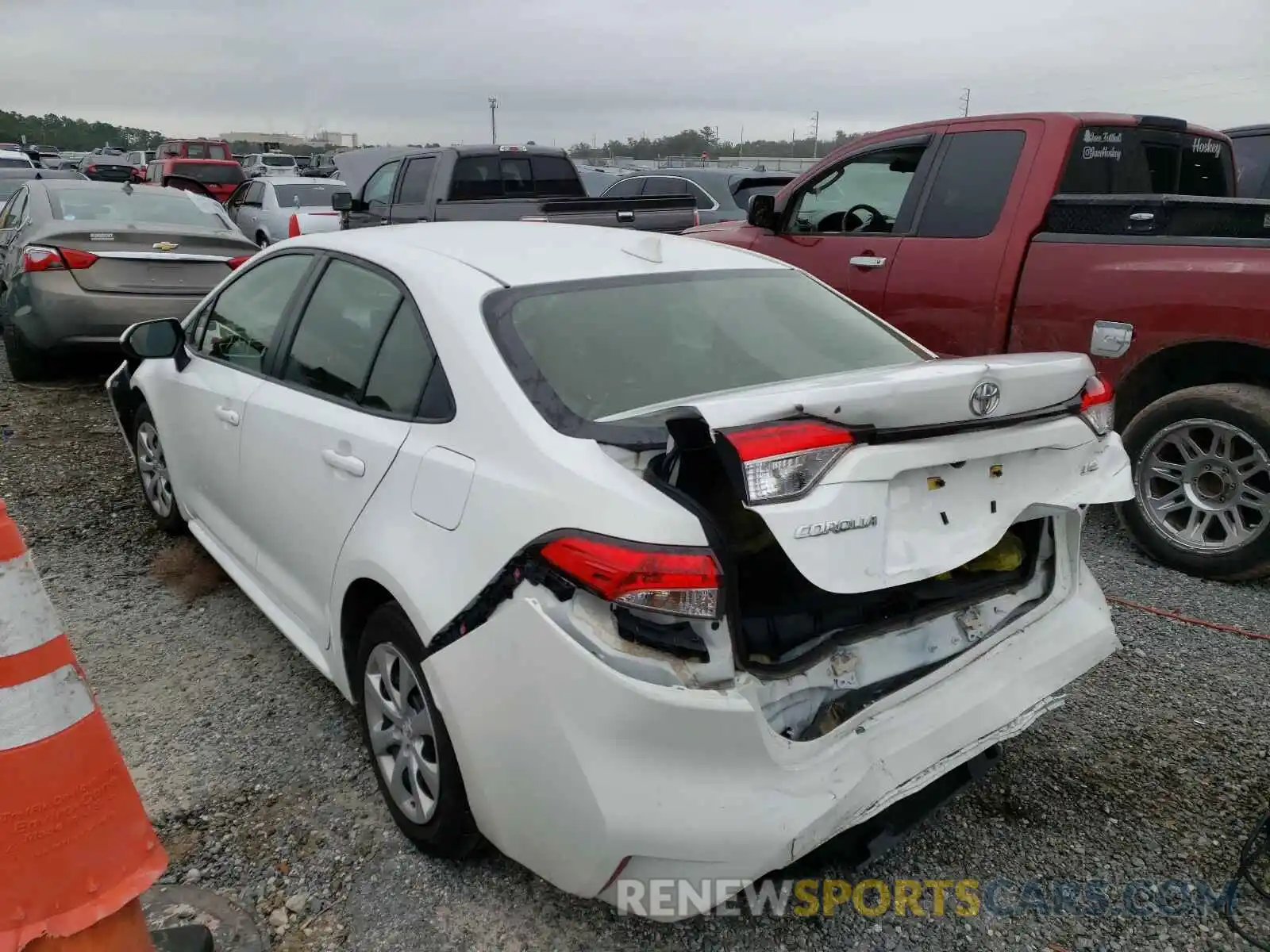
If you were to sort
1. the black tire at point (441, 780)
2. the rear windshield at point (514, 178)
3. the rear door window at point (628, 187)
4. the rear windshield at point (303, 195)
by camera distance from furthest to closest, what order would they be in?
the rear windshield at point (303, 195) → the rear door window at point (628, 187) → the rear windshield at point (514, 178) → the black tire at point (441, 780)

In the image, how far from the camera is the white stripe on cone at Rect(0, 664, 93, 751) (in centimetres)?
171

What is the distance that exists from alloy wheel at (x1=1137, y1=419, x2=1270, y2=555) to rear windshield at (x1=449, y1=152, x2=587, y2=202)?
691 cm

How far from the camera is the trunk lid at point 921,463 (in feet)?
5.98

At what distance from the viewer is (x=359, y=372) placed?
2768mm

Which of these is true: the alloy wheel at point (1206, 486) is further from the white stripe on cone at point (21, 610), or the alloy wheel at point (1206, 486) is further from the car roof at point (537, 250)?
the white stripe on cone at point (21, 610)

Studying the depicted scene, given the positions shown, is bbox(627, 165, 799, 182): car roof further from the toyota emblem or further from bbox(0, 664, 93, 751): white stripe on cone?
bbox(0, 664, 93, 751): white stripe on cone

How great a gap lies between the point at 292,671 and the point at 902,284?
3614 millimetres

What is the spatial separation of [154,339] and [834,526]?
309 centimetres

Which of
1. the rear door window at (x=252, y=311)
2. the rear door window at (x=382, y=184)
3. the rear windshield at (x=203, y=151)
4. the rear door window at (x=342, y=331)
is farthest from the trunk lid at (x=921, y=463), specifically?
the rear windshield at (x=203, y=151)

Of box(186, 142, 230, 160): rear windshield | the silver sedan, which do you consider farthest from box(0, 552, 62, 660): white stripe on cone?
box(186, 142, 230, 160): rear windshield

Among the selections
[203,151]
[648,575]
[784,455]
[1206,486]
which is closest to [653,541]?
[648,575]

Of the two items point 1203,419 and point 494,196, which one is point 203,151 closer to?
point 494,196

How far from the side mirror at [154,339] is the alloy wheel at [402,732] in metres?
1.95

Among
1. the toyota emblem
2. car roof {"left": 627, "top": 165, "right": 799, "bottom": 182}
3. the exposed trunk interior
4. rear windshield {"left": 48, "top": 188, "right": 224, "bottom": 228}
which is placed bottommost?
the exposed trunk interior
